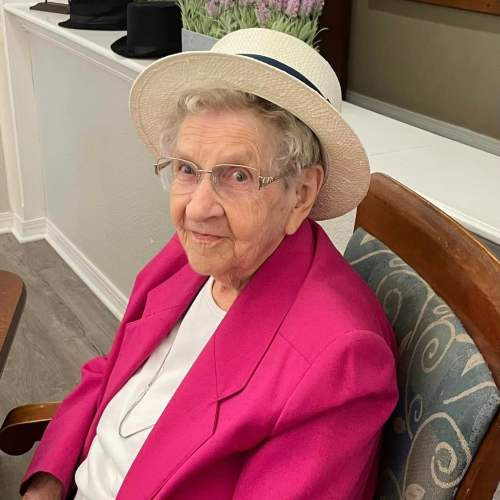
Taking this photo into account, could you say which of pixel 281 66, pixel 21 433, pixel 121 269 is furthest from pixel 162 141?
pixel 121 269

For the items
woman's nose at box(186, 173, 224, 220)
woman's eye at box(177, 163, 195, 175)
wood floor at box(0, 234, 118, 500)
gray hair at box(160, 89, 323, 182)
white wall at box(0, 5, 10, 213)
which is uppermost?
gray hair at box(160, 89, 323, 182)

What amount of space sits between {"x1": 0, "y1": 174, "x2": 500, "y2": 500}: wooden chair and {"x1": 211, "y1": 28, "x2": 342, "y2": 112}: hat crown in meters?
0.18

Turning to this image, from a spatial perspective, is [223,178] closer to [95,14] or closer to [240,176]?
[240,176]

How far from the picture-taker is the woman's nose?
1017mm

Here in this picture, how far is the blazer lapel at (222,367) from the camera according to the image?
0.99m

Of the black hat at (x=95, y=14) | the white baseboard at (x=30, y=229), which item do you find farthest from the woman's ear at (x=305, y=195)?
the white baseboard at (x=30, y=229)

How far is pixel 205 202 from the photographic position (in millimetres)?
1016

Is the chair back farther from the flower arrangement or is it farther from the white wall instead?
the white wall

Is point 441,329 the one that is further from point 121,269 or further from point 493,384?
point 121,269

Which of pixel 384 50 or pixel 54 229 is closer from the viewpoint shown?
pixel 54 229

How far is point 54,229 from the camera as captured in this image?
362 centimetres

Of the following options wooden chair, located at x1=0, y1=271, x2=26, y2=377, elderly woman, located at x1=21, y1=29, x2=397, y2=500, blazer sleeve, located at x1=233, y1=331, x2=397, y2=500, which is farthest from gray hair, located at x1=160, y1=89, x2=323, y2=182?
wooden chair, located at x1=0, y1=271, x2=26, y2=377

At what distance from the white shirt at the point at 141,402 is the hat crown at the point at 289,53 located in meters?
0.39

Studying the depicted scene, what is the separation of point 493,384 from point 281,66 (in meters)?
0.51
